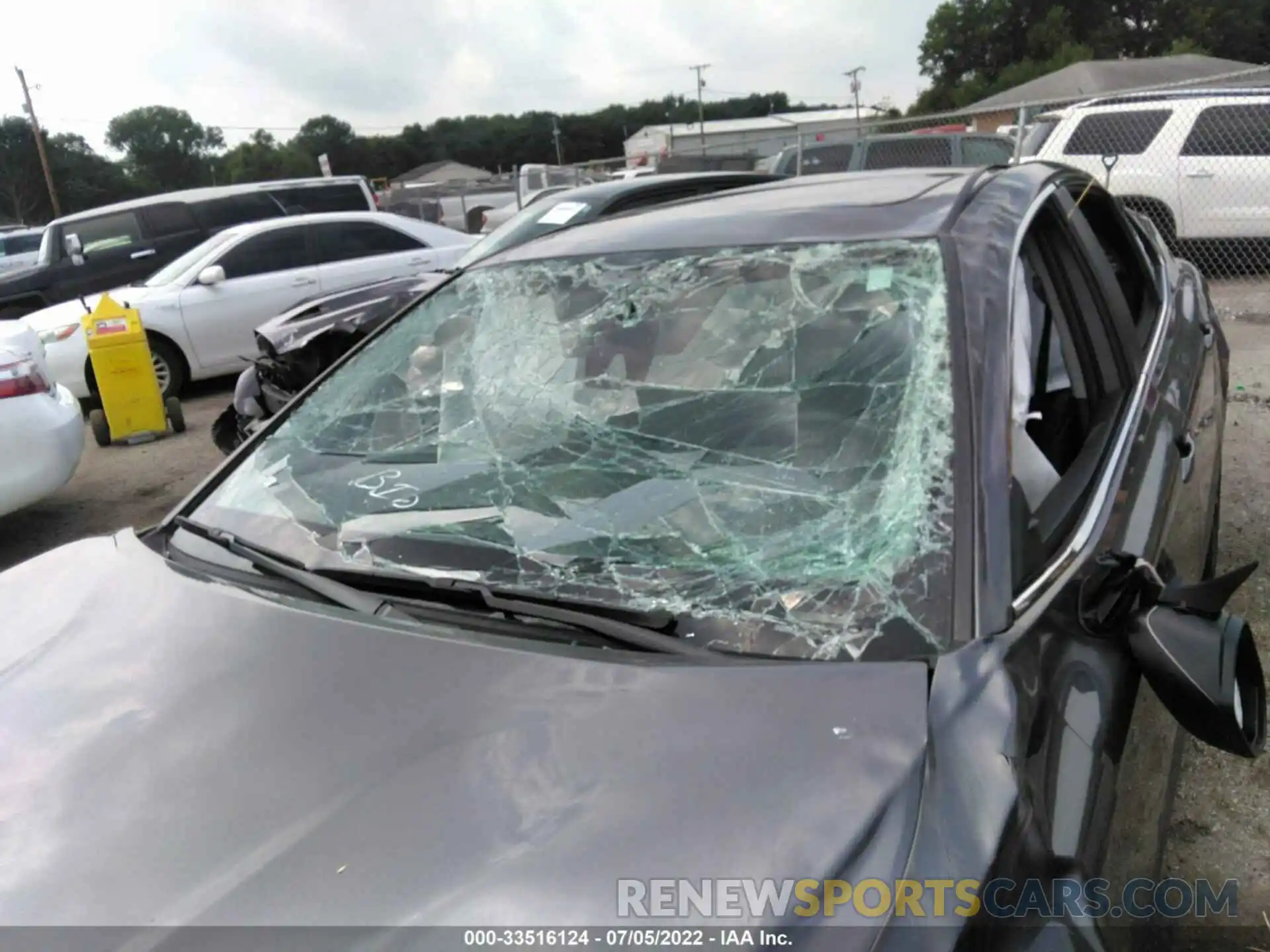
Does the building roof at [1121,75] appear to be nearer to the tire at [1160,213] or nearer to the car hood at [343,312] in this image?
the tire at [1160,213]

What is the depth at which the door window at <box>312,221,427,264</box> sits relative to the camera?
862 centimetres

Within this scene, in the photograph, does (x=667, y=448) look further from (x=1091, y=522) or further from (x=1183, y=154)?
(x=1183, y=154)

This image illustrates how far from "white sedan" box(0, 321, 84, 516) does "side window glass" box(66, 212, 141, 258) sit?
5.41 metres

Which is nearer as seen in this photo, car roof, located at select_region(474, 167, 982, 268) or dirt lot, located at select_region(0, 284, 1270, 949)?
car roof, located at select_region(474, 167, 982, 268)

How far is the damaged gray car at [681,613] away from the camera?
112cm

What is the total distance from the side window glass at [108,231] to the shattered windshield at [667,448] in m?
8.90

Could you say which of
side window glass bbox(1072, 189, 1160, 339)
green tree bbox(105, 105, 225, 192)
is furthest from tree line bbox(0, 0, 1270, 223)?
side window glass bbox(1072, 189, 1160, 339)

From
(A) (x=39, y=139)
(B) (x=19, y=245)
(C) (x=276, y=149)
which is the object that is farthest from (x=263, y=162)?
(B) (x=19, y=245)

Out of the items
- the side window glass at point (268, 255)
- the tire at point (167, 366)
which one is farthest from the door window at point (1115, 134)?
the tire at point (167, 366)

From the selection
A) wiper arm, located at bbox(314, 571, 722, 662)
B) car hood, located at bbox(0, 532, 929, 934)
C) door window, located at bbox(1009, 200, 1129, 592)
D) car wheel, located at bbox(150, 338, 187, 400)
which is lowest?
car wheel, located at bbox(150, 338, 187, 400)

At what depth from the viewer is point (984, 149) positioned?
411 inches

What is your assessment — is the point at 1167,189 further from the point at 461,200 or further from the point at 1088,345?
the point at 461,200

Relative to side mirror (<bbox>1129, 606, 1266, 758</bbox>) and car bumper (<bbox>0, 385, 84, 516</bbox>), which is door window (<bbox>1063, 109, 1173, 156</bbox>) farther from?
side mirror (<bbox>1129, 606, 1266, 758</bbox>)

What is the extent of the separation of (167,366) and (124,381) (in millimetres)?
1069
